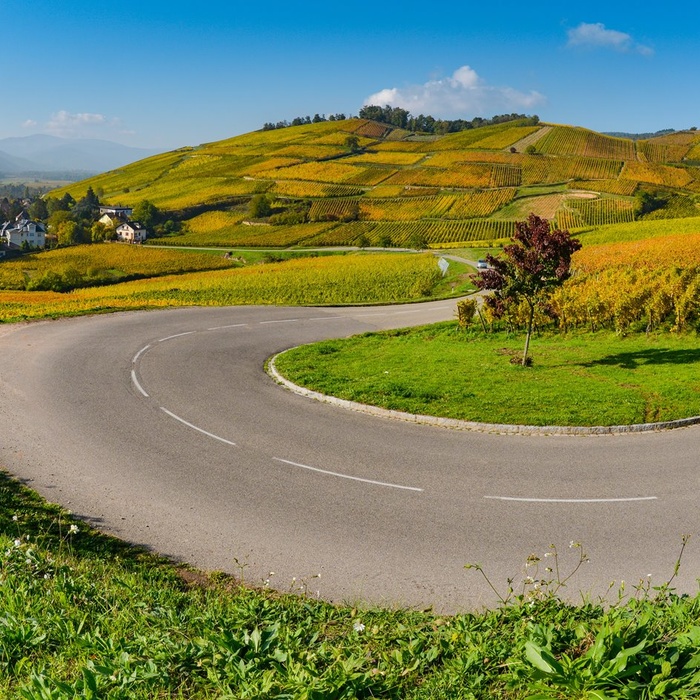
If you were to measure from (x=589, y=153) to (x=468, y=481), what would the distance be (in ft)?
492

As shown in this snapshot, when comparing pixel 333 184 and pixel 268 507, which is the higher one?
pixel 333 184

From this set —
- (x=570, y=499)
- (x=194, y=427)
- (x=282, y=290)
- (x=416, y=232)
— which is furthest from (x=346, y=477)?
(x=416, y=232)

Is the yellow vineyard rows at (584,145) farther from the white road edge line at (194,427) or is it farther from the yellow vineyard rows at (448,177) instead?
the white road edge line at (194,427)

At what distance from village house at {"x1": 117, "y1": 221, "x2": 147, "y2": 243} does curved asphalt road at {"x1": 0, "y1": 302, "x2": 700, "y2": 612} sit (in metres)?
95.6

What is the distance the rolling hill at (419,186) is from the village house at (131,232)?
7.19 meters

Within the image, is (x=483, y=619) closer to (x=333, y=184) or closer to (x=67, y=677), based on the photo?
(x=67, y=677)

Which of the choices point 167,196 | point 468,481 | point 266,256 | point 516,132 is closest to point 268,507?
point 468,481

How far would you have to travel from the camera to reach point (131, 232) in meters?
108

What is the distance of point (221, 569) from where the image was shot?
8.46m

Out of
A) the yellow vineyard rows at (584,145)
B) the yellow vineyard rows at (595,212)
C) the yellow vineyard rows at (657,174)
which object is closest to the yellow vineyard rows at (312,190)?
the yellow vineyard rows at (595,212)

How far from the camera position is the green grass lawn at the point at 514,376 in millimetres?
14688

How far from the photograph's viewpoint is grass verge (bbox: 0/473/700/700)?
14.7 feet

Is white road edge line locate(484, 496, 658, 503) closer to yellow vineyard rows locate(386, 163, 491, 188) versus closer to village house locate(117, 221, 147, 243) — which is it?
village house locate(117, 221, 147, 243)

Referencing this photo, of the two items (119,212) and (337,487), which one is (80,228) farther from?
Answer: (337,487)
